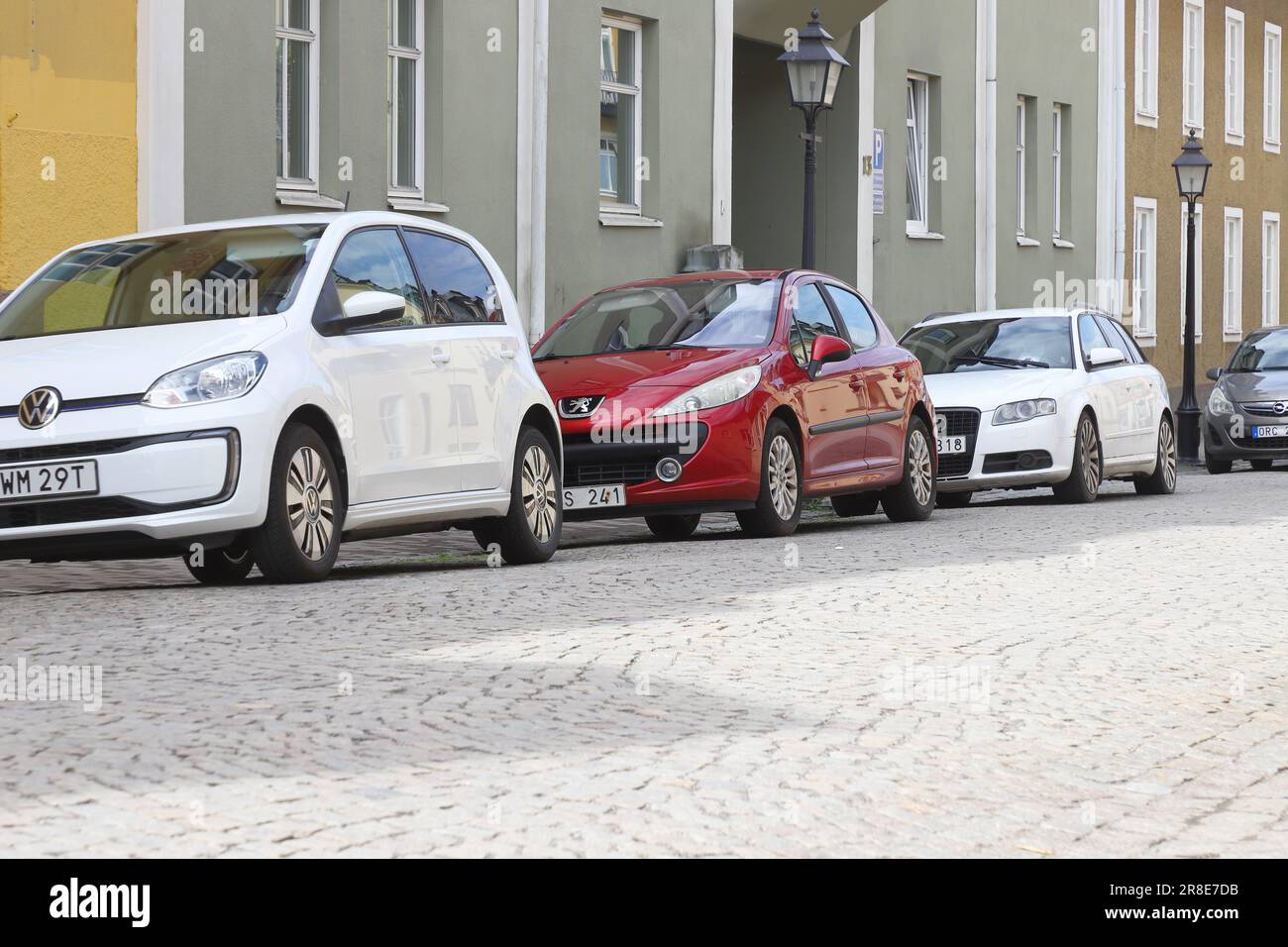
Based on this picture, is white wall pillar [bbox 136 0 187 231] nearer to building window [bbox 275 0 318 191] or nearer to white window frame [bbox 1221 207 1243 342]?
building window [bbox 275 0 318 191]

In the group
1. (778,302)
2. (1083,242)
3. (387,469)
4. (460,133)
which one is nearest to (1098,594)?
(387,469)

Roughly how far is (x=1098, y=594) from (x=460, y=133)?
10519 mm

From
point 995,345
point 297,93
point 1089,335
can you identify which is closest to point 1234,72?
point 1089,335

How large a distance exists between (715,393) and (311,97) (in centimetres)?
607

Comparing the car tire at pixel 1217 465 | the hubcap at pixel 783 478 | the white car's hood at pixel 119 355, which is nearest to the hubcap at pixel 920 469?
the hubcap at pixel 783 478

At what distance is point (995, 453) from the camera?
17.9 meters

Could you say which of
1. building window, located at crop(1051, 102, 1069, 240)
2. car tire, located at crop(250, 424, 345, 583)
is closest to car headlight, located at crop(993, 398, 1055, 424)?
car tire, located at crop(250, 424, 345, 583)

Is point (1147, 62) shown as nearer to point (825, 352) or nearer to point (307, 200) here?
Result: point (307, 200)

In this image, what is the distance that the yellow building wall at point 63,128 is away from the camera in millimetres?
14820

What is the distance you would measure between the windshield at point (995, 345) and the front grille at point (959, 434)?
1.01 metres

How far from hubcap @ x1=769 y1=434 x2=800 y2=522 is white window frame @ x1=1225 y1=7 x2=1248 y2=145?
1180 inches

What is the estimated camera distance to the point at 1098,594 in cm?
1037

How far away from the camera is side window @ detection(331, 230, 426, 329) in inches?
412
